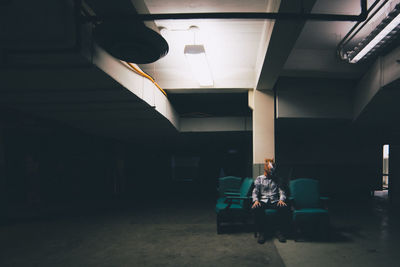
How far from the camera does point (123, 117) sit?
17.4ft

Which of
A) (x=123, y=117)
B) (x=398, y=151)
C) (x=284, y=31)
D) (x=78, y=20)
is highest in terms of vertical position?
(x=284, y=31)

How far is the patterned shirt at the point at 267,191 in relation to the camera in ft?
13.0

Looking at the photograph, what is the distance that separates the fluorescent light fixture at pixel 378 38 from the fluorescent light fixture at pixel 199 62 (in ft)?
7.98

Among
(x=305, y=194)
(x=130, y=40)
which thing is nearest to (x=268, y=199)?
(x=305, y=194)

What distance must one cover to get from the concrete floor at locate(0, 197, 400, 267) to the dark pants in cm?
24

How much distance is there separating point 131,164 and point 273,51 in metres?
8.72

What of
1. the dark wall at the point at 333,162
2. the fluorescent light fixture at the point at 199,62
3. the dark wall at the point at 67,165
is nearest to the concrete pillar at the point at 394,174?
the dark wall at the point at 333,162

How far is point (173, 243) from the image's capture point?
145 inches

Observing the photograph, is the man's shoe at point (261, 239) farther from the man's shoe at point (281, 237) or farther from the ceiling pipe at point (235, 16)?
the ceiling pipe at point (235, 16)

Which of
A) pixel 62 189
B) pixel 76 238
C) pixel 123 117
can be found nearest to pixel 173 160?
pixel 62 189

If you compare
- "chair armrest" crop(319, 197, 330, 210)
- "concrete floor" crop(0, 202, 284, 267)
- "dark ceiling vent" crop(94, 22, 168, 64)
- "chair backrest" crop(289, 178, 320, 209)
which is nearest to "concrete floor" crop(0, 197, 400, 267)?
"concrete floor" crop(0, 202, 284, 267)

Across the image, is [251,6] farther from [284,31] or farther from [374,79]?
[374,79]

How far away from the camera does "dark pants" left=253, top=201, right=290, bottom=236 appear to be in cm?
382

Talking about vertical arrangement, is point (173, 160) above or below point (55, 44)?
below
